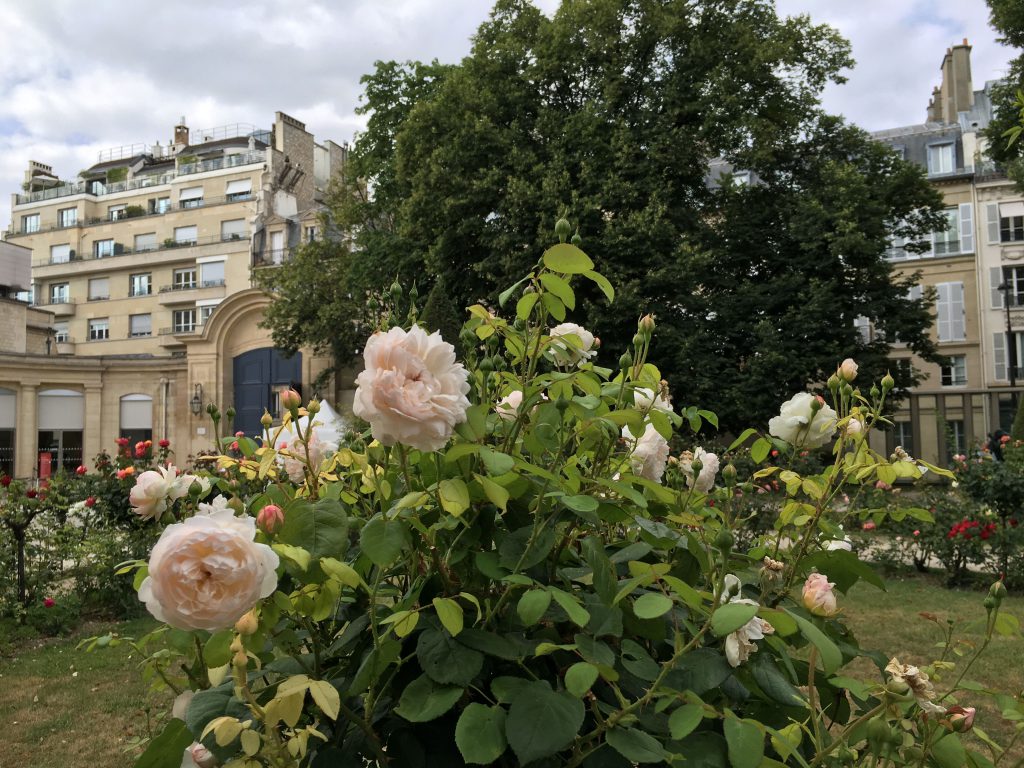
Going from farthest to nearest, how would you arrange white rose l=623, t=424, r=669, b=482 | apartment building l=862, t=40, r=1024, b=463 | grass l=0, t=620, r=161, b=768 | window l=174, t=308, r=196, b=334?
window l=174, t=308, r=196, b=334, apartment building l=862, t=40, r=1024, b=463, grass l=0, t=620, r=161, b=768, white rose l=623, t=424, r=669, b=482

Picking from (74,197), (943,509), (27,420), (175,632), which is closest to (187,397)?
(27,420)

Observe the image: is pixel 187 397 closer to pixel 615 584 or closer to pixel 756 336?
pixel 756 336

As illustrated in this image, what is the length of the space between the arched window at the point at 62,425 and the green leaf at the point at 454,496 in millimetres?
33076

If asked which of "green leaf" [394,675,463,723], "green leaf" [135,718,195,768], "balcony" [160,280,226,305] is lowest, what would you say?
"green leaf" [135,718,195,768]

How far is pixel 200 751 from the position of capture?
122cm

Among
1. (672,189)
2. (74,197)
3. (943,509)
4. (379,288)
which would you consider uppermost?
(74,197)

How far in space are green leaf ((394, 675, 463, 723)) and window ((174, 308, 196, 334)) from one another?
40.6 m

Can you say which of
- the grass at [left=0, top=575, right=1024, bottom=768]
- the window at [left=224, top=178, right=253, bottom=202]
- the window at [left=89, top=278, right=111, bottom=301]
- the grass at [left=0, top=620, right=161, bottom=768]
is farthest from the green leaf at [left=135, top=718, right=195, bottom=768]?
the window at [left=89, top=278, right=111, bottom=301]

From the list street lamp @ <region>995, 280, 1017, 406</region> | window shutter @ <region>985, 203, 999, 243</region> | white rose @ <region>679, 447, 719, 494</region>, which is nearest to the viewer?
white rose @ <region>679, 447, 719, 494</region>

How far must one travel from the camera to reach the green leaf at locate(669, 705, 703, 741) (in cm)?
114

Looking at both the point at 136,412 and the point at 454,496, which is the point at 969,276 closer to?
the point at 136,412

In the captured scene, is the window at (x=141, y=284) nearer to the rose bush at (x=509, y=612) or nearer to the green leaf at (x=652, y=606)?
the rose bush at (x=509, y=612)

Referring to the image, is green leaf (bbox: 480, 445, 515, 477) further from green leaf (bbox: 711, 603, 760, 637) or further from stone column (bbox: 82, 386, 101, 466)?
stone column (bbox: 82, 386, 101, 466)

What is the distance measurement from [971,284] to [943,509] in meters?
26.2
